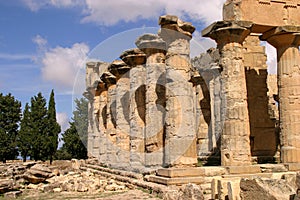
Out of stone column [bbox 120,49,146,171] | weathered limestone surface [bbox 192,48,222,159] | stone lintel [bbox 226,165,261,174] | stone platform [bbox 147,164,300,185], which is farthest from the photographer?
weathered limestone surface [bbox 192,48,222,159]

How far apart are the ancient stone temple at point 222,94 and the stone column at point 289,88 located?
0.13ft

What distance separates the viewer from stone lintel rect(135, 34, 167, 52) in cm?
1671

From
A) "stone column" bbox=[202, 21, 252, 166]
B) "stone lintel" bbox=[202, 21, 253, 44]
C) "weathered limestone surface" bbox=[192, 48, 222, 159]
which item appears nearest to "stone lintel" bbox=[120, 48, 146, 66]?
"weathered limestone surface" bbox=[192, 48, 222, 159]

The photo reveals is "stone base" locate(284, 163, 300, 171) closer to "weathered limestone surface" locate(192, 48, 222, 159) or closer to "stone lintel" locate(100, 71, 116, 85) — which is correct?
"weathered limestone surface" locate(192, 48, 222, 159)

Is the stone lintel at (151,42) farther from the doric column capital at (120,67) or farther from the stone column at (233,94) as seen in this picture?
the doric column capital at (120,67)

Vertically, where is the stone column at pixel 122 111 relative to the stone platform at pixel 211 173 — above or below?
above

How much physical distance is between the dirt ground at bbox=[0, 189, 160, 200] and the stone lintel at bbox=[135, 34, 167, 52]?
677cm

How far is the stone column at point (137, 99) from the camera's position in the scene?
60.0 feet

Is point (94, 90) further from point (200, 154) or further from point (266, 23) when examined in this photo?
point (266, 23)

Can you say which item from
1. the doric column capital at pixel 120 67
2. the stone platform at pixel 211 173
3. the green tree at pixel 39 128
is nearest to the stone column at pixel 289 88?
the stone platform at pixel 211 173

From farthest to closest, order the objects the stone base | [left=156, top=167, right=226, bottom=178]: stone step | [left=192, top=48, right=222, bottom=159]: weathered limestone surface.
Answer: [left=192, top=48, right=222, bottom=159]: weathered limestone surface, the stone base, [left=156, top=167, right=226, bottom=178]: stone step

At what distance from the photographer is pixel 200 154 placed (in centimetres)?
2077

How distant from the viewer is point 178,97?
14.3m

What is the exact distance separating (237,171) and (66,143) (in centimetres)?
3107
